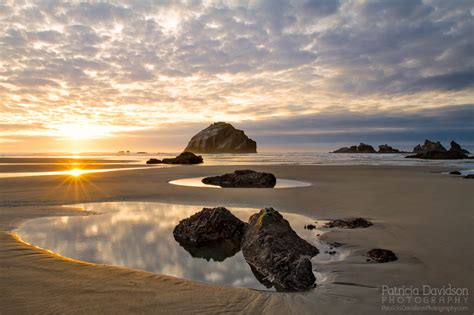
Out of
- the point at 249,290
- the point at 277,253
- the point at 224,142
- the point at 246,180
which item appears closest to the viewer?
the point at 249,290

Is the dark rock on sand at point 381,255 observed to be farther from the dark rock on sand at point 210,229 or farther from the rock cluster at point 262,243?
the dark rock on sand at point 210,229

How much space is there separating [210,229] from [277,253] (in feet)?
8.61

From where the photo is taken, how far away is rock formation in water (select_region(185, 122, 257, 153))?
563ft

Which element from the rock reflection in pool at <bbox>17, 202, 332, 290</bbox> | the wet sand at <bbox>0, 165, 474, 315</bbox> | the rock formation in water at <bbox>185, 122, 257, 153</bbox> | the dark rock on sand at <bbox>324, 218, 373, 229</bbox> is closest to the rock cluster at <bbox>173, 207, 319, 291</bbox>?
the rock reflection in pool at <bbox>17, 202, 332, 290</bbox>

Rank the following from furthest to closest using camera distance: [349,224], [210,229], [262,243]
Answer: [349,224] → [210,229] → [262,243]

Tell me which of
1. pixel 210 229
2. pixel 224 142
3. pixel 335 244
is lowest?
pixel 335 244

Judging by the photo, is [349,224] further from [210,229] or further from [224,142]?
[224,142]

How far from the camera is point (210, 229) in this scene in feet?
26.7

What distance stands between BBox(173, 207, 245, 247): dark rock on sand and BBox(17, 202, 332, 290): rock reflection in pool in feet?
1.19

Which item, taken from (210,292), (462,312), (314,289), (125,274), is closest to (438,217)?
(462,312)

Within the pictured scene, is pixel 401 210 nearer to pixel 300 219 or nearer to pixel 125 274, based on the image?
pixel 300 219

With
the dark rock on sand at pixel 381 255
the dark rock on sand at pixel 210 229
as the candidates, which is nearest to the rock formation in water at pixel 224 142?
the dark rock on sand at pixel 210 229

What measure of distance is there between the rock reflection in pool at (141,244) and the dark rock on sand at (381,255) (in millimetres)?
1157

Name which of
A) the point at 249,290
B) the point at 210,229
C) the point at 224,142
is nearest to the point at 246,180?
the point at 210,229
